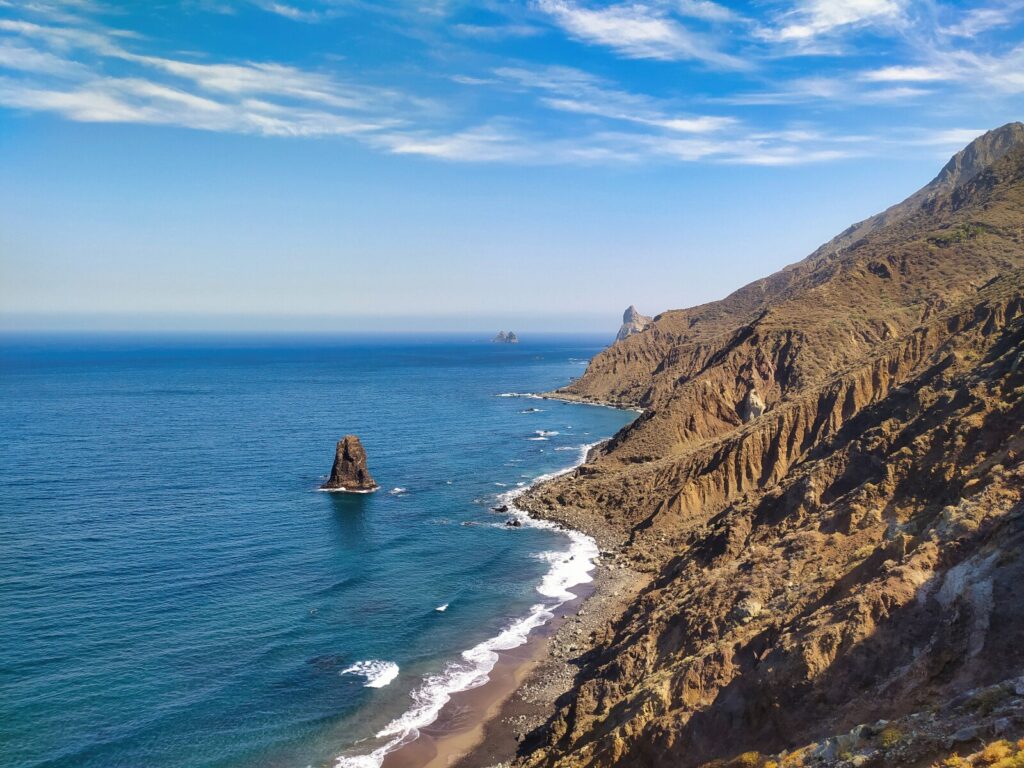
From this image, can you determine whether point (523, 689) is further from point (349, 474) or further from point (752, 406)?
point (752, 406)

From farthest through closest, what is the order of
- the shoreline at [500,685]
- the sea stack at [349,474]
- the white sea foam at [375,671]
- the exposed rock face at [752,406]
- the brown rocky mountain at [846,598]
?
the exposed rock face at [752,406] < the sea stack at [349,474] < the white sea foam at [375,671] < the shoreline at [500,685] < the brown rocky mountain at [846,598]

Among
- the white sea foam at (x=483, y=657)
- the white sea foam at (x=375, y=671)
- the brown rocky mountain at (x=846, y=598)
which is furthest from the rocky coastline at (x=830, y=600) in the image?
the white sea foam at (x=375, y=671)

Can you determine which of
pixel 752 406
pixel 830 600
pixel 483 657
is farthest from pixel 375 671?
pixel 752 406

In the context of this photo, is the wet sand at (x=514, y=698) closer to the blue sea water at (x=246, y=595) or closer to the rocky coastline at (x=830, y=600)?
the rocky coastline at (x=830, y=600)

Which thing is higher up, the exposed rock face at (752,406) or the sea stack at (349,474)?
the exposed rock face at (752,406)

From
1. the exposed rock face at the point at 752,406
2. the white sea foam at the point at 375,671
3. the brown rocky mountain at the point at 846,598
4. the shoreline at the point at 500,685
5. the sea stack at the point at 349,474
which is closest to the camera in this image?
the brown rocky mountain at the point at 846,598

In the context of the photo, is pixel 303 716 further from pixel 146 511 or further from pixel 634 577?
pixel 146 511

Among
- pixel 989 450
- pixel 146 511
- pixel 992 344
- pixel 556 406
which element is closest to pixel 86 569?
pixel 146 511
